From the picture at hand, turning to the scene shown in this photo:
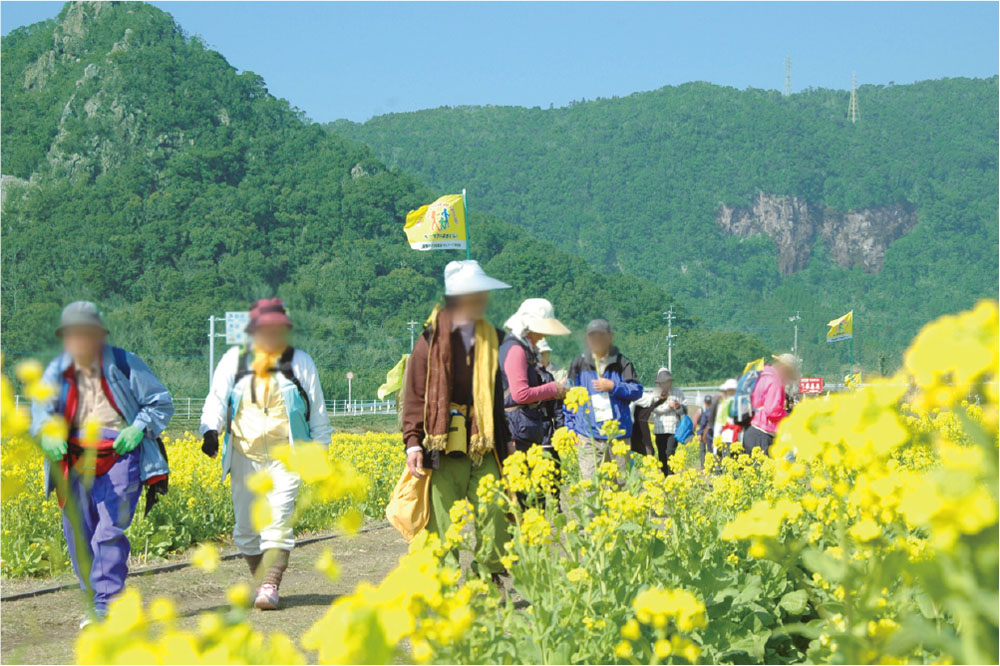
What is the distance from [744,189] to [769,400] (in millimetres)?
185329

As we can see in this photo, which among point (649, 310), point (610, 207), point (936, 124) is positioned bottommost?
point (649, 310)

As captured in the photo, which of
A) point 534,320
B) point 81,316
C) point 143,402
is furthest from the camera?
point 534,320

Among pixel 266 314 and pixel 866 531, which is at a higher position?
pixel 266 314

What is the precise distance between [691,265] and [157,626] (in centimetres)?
15313

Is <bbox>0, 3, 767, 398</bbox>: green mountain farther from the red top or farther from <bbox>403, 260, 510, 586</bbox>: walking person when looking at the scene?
<bbox>403, 260, 510, 586</bbox>: walking person

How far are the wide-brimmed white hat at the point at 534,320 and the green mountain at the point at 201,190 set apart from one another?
25.1 ft

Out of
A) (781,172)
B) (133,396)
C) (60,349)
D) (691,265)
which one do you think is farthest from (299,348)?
(781,172)

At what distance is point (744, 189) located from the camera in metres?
187

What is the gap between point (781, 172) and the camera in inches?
7480

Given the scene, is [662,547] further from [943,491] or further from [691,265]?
[691,265]

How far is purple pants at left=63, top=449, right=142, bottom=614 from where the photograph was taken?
4.50m

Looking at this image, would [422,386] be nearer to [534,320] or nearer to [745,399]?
[534,320]

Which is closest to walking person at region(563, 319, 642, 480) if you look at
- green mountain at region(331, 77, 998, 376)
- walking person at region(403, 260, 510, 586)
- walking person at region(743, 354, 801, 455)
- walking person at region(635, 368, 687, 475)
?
walking person at region(743, 354, 801, 455)

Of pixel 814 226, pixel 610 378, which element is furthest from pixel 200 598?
pixel 814 226
